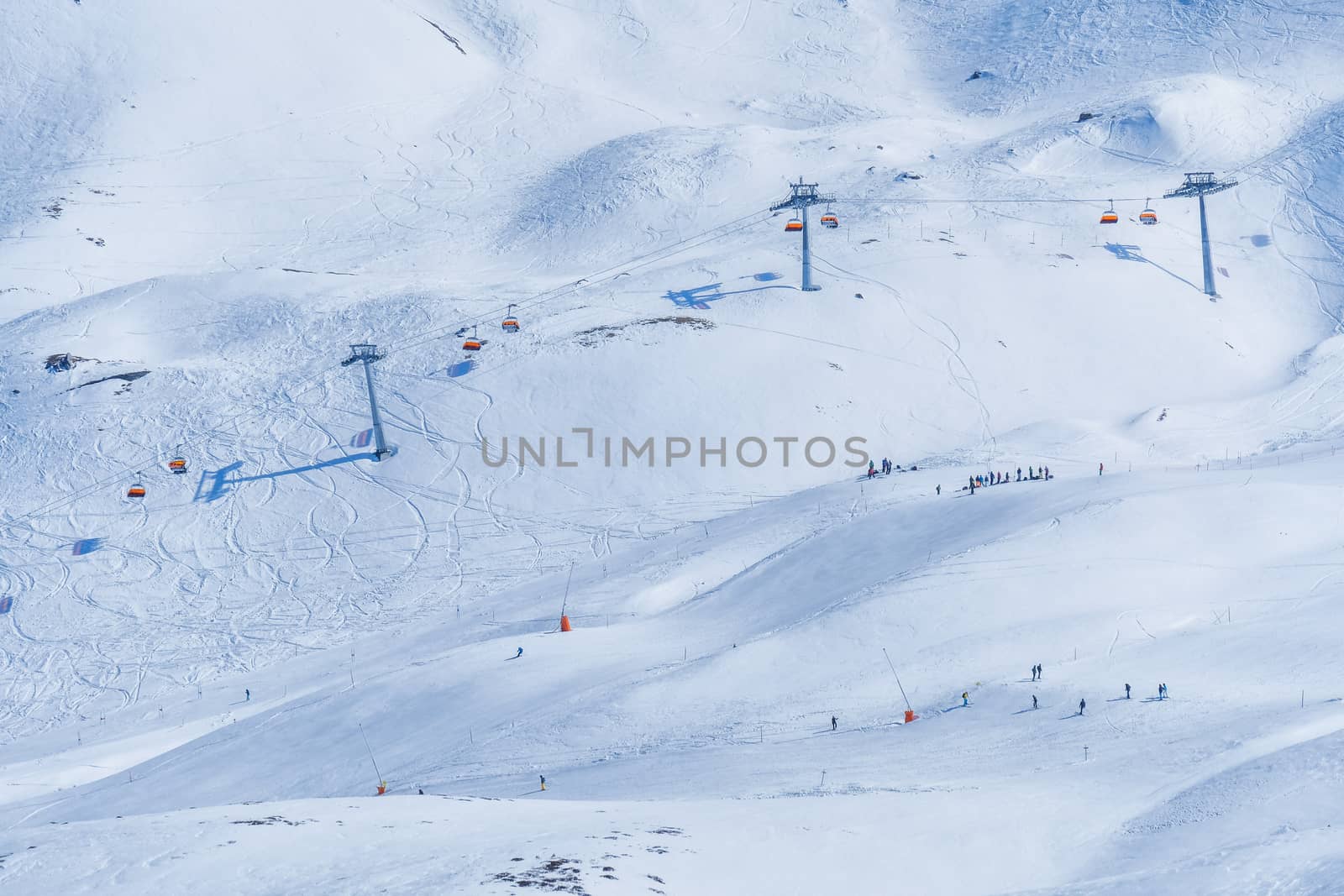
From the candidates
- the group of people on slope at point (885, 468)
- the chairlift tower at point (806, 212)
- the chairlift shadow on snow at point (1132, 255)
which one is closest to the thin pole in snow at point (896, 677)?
the group of people on slope at point (885, 468)

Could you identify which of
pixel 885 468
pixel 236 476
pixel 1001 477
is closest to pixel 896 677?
pixel 1001 477

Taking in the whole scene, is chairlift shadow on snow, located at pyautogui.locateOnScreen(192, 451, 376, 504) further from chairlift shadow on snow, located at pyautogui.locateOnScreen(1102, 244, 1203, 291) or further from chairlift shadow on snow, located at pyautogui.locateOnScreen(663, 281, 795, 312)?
chairlift shadow on snow, located at pyautogui.locateOnScreen(1102, 244, 1203, 291)

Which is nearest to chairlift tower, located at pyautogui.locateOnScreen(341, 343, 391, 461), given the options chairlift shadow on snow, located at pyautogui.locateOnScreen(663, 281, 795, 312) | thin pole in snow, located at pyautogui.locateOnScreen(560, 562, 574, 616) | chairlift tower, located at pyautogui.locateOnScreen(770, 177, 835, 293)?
thin pole in snow, located at pyautogui.locateOnScreen(560, 562, 574, 616)

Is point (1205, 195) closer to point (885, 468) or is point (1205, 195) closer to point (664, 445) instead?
point (885, 468)

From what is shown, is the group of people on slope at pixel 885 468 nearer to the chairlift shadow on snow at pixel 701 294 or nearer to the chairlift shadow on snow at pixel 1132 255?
the chairlift shadow on snow at pixel 701 294

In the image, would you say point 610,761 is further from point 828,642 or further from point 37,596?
point 37,596

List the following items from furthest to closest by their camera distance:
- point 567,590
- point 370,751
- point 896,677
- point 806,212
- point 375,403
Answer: point 806,212, point 375,403, point 567,590, point 370,751, point 896,677
